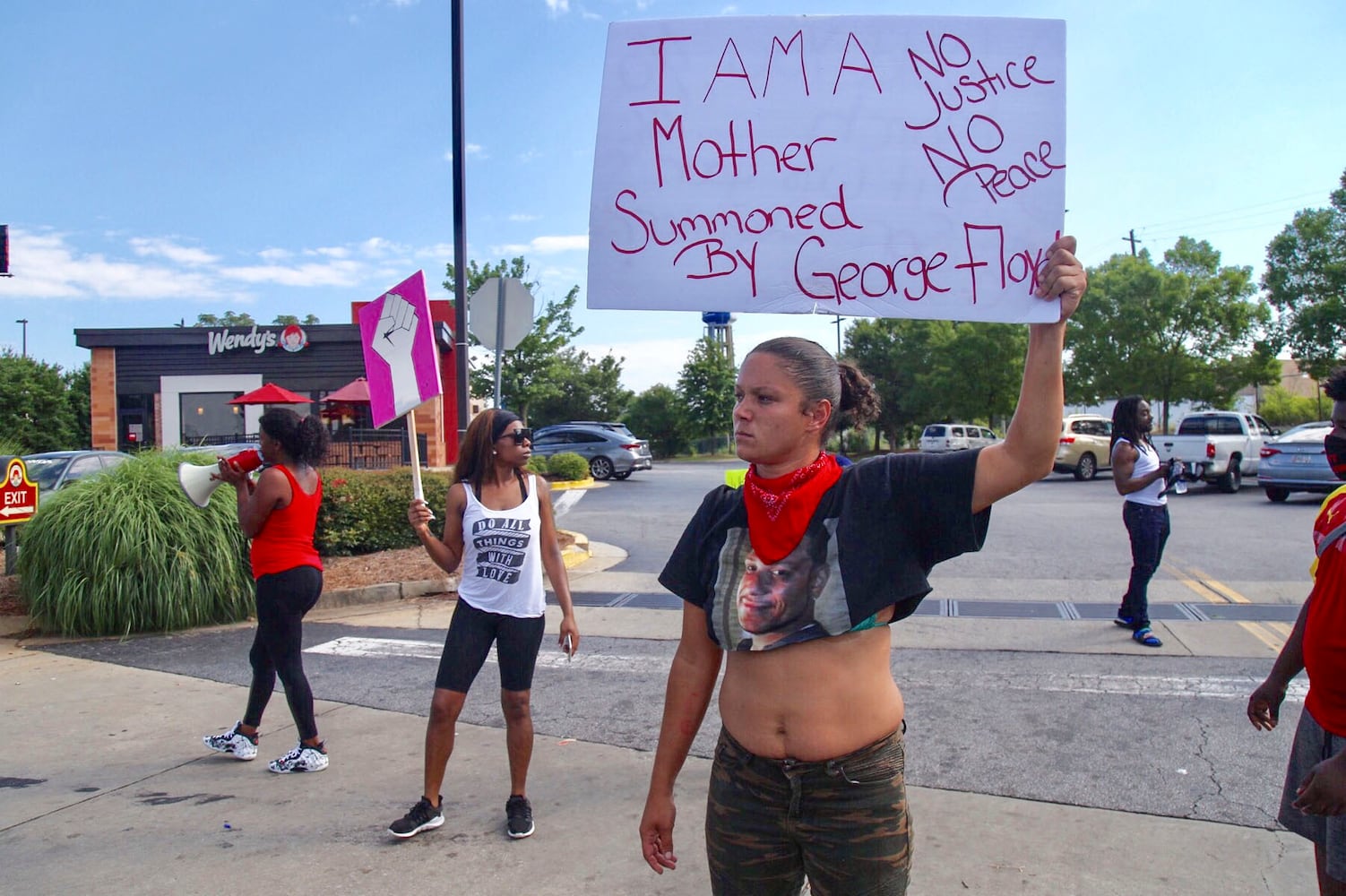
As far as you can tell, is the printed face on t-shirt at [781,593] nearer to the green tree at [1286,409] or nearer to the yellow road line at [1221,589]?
the yellow road line at [1221,589]

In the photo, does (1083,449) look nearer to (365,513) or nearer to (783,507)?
(365,513)

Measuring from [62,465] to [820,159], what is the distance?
14.5 metres

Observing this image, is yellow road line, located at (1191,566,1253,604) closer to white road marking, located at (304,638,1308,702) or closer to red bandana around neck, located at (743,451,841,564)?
white road marking, located at (304,638,1308,702)

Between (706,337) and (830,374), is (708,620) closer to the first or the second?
(830,374)

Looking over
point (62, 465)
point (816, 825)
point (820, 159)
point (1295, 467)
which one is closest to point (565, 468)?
point (62, 465)

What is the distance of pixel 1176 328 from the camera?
107 ft

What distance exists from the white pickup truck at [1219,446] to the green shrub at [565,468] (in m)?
12.9

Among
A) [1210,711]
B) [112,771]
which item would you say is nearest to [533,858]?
[112,771]

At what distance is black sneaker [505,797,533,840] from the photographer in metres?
3.93

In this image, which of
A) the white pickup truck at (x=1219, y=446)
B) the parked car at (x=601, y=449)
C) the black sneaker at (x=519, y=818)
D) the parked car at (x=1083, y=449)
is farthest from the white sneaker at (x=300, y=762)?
the parked car at (x=1083, y=449)

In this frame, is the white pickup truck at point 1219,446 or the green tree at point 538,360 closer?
the white pickup truck at point 1219,446

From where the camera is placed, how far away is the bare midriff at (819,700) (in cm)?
213

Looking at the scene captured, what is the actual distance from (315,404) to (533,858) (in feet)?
95.3

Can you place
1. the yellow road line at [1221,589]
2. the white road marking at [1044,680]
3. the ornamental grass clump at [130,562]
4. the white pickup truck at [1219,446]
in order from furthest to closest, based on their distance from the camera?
1. the white pickup truck at [1219,446]
2. the yellow road line at [1221,589]
3. the ornamental grass clump at [130,562]
4. the white road marking at [1044,680]
